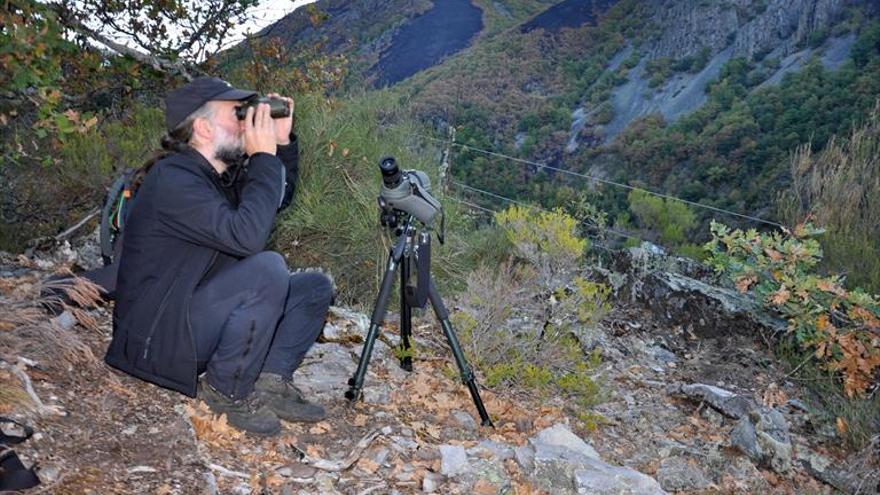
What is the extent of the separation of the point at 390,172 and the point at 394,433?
1.12 m

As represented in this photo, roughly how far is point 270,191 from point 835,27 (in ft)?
116

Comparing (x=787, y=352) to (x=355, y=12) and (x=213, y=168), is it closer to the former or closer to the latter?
(x=213, y=168)

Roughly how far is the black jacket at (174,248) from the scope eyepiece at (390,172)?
0.64 meters

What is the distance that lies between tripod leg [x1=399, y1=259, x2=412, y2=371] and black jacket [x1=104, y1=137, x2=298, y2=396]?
0.94m

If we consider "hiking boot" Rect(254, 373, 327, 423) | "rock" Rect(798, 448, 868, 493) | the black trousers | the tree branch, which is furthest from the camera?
the tree branch

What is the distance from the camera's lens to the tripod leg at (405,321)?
3.35 meters

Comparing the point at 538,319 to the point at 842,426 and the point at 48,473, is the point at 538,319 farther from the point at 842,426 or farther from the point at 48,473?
the point at 48,473

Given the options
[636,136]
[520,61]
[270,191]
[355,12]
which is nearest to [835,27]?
[636,136]

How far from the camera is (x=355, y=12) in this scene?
102 ft

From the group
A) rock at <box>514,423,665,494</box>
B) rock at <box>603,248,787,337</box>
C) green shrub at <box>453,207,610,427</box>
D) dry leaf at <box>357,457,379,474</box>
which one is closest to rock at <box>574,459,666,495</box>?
rock at <box>514,423,665,494</box>

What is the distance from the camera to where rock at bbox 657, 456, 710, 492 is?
12.1 ft

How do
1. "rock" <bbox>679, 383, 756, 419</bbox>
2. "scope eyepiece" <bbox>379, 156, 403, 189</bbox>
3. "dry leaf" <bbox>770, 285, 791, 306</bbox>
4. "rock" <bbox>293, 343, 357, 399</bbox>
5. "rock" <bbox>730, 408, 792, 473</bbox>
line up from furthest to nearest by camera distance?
"dry leaf" <bbox>770, 285, 791, 306</bbox> → "rock" <bbox>679, 383, 756, 419</bbox> → "rock" <bbox>730, 408, 792, 473</bbox> → "rock" <bbox>293, 343, 357, 399</bbox> → "scope eyepiece" <bbox>379, 156, 403, 189</bbox>

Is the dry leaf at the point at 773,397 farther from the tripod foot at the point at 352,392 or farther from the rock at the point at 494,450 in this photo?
the tripod foot at the point at 352,392

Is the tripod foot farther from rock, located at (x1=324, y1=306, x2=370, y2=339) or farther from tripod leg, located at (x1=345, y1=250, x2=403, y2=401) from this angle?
rock, located at (x1=324, y1=306, x2=370, y2=339)
